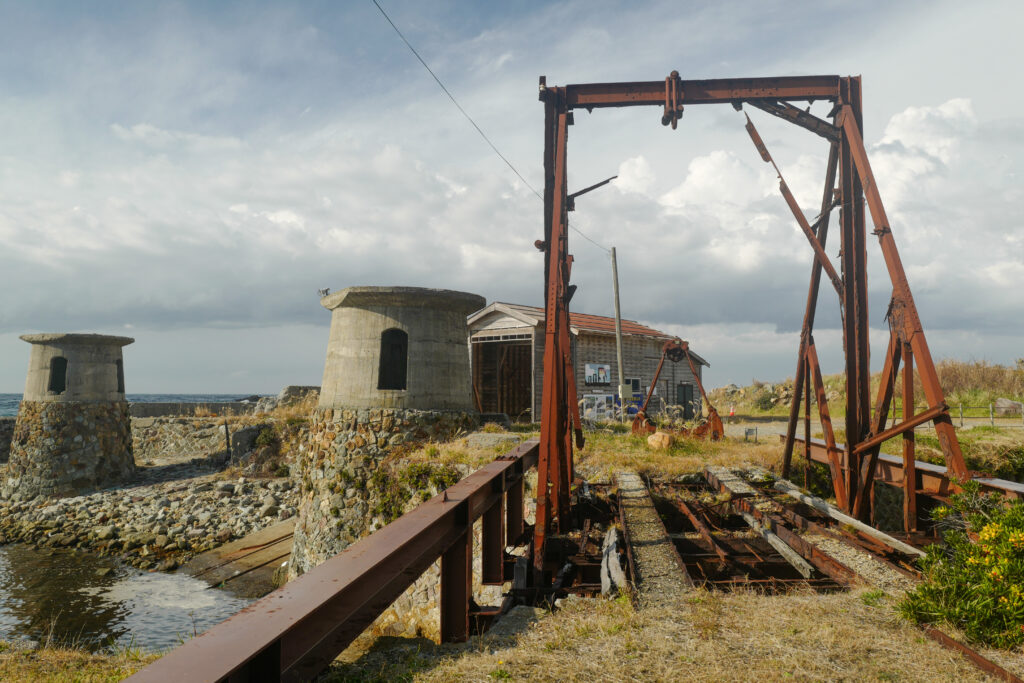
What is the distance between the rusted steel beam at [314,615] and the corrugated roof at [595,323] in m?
16.5

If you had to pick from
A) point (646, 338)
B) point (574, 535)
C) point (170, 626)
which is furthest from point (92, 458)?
point (646, 338)

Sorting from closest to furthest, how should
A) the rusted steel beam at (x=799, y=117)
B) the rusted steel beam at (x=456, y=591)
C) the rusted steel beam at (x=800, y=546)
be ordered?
the rusted steel beam at (x=456, y=591) → the rusted steel beam at (x=800, y=546) → the rusted steel beam at (x=799, y=117)

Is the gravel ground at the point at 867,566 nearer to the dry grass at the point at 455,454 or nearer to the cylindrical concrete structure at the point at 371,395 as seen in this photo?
the dry grass at the point at 455,454

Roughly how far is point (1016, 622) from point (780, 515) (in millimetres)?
3880

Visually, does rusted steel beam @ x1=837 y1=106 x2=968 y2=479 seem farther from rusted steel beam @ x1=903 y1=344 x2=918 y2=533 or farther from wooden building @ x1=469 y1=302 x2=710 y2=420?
wooden building @ x1=469 y1=302 x2=710 y2=420

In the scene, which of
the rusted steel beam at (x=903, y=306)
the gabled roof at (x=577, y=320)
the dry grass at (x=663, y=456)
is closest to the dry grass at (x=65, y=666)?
the dry grass at (x=663, y=456)

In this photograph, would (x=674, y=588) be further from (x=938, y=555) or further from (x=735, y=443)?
(x=735, y=443)

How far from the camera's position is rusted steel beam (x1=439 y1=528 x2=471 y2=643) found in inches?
169

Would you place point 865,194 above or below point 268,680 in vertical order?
above

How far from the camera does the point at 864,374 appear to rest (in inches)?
290

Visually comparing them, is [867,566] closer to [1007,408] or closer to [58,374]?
[1007,408]

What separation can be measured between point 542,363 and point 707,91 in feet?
43.0

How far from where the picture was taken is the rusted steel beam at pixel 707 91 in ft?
25.0

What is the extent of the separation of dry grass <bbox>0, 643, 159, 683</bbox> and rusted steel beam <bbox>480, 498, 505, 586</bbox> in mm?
2810
